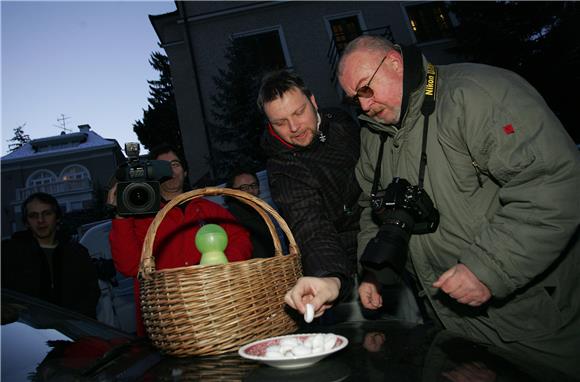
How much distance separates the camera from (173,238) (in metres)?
2.46

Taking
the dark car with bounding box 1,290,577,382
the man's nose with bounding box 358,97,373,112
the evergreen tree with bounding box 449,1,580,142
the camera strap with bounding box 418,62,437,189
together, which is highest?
the evergreen tree with bounding box 449,1,580,142

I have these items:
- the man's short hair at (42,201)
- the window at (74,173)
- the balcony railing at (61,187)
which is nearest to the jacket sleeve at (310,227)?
the man's short hair at (42,201)

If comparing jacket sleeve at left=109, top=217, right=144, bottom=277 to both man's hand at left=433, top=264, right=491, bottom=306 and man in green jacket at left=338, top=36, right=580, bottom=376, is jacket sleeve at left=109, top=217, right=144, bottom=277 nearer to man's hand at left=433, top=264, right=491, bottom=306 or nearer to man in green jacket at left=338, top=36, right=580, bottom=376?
man in green jacket at left=338, top=36, right=580, bottom=376

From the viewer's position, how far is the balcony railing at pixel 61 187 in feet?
89.7

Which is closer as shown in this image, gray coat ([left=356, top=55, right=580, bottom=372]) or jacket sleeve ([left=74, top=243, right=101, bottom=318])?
gray coat ([left=356, top=55, right=580, bottom=372])

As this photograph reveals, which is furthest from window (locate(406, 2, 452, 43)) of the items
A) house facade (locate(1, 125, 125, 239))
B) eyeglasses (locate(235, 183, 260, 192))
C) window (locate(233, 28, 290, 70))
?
house facade (locate(1, 125, 125, 239))

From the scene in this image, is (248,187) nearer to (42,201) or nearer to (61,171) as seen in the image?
(42,201)

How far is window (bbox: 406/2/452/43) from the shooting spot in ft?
43.8

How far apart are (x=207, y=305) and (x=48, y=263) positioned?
3.04 meters

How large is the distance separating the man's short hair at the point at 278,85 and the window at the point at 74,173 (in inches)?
1160

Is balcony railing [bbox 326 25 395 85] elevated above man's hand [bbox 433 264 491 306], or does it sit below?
above

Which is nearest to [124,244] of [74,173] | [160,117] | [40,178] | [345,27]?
[345,27]

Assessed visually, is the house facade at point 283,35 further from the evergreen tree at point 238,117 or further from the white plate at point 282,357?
the white plate at point 282,357

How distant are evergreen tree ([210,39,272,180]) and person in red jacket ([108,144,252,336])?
8124 millimetres
